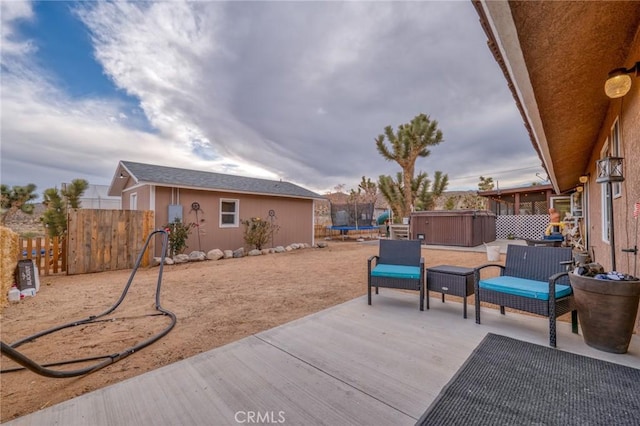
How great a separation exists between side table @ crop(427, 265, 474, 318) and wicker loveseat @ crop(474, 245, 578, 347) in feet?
0.44

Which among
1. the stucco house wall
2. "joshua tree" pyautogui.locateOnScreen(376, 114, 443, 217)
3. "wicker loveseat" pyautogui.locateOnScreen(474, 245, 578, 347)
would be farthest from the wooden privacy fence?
"joshua tree" pyautogui.locateOnScreen(376, 114, 443, 217)

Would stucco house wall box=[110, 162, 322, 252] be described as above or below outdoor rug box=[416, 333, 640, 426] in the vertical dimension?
above

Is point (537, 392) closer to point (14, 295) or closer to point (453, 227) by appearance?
point (14, 295)

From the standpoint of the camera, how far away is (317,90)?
856cm

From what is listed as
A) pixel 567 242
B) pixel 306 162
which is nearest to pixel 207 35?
pixel 306 162

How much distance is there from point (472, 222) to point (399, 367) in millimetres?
10895

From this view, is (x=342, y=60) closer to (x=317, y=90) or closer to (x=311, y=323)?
(x=317, y=90)

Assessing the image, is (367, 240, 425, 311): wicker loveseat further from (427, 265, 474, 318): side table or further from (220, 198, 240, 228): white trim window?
(220, 198, 240, 228): white trim window

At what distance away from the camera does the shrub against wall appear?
12.7ft

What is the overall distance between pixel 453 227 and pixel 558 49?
10.7 meters

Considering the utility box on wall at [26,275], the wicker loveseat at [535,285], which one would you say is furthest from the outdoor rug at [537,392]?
the utility box on wall at [26,275]

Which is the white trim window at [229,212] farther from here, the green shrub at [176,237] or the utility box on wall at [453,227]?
the utility box on wall at [453,227]

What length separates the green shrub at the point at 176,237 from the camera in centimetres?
770

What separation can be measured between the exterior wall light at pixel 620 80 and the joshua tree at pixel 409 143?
43.2ft
